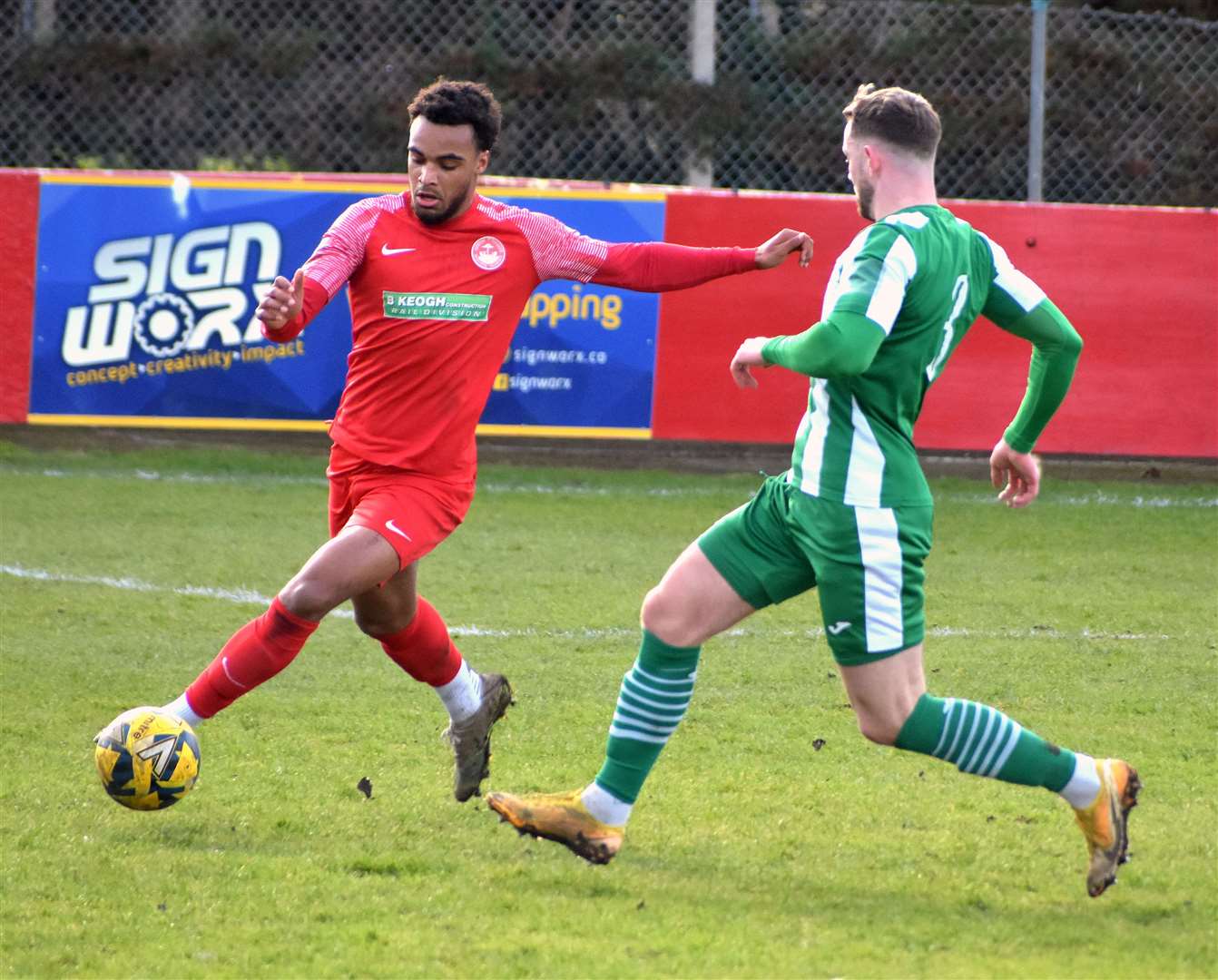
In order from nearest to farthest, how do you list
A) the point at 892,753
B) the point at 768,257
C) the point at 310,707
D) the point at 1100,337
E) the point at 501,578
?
1. the point at 768,257
2. the point at 892,753
3. the point at 310,707
4. the point at 501,578
5. the point at 1100,337

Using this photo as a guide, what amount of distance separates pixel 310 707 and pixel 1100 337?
6175mm

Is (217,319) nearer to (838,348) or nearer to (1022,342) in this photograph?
(1022,342)

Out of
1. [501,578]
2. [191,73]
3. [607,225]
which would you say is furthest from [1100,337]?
[191,73]

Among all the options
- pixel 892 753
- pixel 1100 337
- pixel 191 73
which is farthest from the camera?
pixel 191 73

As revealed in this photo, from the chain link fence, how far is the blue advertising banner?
1.23 meters

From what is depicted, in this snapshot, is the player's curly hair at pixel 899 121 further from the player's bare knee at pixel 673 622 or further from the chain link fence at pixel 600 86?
the chain link fence at pixel 600 86

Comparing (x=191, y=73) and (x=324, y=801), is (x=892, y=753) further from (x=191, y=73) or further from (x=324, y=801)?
(x=191, y=73)

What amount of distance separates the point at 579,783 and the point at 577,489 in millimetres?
5291

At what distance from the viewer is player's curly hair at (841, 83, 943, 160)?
3.95m

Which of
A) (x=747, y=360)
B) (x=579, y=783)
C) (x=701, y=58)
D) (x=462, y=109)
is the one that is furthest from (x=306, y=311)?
(x=701, y=58)

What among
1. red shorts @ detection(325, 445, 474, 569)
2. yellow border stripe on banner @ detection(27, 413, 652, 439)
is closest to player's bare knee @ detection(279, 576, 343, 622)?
red shorts @ detection(325, 445, 474, 569)

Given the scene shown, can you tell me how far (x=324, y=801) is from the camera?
4805 millimetres

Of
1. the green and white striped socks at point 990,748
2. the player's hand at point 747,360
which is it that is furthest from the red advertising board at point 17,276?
the green and white striped socks at point 990,748

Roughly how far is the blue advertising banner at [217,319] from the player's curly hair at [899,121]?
648 cm
